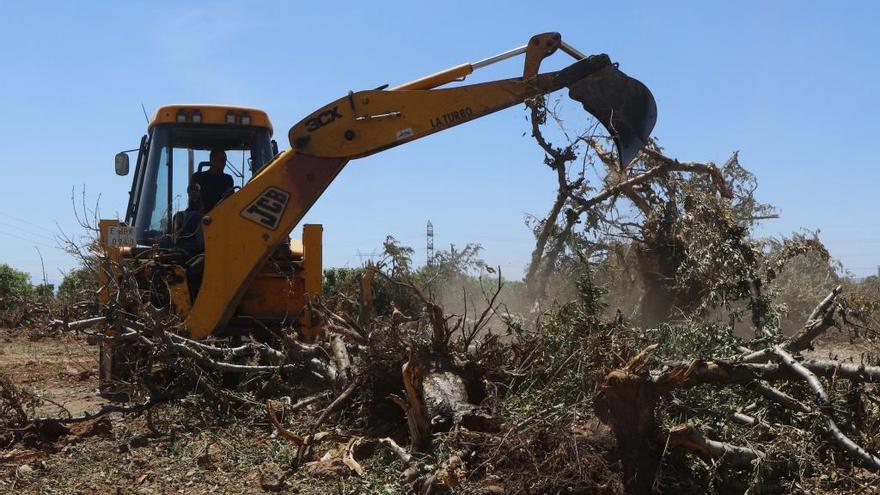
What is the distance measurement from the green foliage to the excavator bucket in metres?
16.4

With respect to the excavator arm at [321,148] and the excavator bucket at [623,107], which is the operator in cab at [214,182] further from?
the excavator bucket at [623,107]

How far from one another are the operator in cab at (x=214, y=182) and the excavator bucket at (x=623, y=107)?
3360 millimetres

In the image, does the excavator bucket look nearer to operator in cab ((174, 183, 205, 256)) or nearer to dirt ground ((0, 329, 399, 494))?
operator in cab ((174, 183, 205, 256))

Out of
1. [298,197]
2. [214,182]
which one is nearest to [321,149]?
[298,197]

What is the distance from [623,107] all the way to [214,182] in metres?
3.86

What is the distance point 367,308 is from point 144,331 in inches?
97.3

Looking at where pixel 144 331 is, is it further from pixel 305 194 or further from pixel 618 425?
pixel 618 425

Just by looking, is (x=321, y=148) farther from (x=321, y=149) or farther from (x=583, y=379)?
(x=583, y=379)

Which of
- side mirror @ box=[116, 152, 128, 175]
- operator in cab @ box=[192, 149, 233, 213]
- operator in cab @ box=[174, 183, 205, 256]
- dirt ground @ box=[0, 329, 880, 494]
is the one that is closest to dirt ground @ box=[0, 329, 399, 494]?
dirt ground @ box=[0, 329, 880, 494]

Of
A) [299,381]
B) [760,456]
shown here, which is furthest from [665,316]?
[760,456]

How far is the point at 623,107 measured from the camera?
7.71 meters

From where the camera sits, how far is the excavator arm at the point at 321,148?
745 centimetres

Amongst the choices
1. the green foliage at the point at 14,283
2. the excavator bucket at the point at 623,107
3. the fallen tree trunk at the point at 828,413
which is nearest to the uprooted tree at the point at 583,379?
the fallen tree trunk at the point at 828,413

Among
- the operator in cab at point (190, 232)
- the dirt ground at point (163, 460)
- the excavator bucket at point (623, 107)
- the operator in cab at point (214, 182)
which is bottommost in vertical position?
the dirt ground at point (163, 460)
